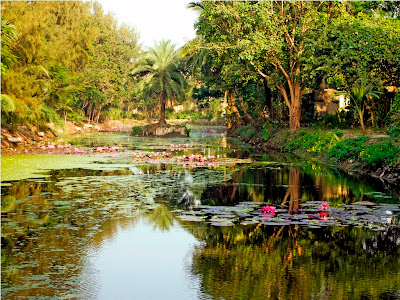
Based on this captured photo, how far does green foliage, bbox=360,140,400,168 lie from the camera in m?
16.5

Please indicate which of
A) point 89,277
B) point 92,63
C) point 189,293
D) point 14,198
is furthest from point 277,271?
point 92,63

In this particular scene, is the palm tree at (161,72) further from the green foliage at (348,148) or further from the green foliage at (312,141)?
the green foliage at (348,148)

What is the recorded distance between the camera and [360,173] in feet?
57.9

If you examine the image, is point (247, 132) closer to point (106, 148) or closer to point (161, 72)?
point (161, 72)

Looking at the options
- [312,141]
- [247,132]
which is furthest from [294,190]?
[247,132]

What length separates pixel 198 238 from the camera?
336 inches

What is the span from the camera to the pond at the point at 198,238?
244 inches

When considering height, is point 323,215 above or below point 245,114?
below

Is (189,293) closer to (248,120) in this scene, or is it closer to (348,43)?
(348,43)

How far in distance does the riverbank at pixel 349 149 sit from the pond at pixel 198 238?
1372mm

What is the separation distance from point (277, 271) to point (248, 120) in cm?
3732

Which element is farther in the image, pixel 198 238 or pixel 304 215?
pixel 304 215

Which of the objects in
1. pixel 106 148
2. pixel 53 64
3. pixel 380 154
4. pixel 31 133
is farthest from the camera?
pixel 53 64

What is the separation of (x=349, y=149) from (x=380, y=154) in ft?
9.92
